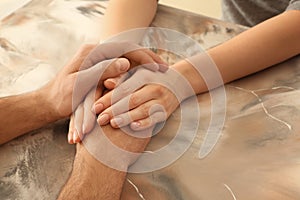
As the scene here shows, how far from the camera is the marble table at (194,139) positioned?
2.30ft

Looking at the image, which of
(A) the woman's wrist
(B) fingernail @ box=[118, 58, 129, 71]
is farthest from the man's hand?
(A) the woman's wrist

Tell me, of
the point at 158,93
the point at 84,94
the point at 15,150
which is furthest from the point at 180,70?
the point at 15,150

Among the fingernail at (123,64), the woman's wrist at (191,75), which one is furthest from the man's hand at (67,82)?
the woman's wrist at (191,75)

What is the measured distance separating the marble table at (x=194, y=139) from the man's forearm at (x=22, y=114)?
0.05ft

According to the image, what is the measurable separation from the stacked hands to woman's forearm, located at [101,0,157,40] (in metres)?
0.11

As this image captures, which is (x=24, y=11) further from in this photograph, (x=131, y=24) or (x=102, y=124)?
(x=102, y=124)

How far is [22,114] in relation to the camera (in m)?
0.83

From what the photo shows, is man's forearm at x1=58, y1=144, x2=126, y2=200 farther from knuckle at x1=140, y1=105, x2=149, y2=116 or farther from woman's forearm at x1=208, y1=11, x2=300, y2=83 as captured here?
woman's forearm at x1=208, y1=11, x2=300, y2=83

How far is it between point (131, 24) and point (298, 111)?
387mm

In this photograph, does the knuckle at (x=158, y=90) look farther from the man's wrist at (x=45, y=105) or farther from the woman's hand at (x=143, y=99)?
the man's wrist at (x=45, y=105)

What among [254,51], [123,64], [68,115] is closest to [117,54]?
[123,64]

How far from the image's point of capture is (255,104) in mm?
844

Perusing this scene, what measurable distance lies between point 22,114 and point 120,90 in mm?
173

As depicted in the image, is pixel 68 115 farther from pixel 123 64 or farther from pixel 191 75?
pixel 191 75
